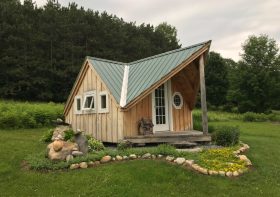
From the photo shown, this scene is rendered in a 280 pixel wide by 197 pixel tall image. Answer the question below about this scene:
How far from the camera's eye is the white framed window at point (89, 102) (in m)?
15.0

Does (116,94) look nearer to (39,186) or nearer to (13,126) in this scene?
(39,186)

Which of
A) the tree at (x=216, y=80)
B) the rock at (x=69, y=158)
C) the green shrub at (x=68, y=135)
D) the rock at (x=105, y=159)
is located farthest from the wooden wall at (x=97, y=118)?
the tree at (x=216, y=80)

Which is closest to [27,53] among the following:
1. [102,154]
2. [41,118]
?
[41,118]

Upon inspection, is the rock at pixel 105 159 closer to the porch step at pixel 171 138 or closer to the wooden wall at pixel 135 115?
the porch step at pixel 171 138

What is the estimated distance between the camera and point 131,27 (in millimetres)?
51344

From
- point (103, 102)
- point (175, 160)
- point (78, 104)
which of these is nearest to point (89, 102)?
point (78, 104)

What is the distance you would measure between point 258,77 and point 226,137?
102 feet

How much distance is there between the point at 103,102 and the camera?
1445 centimetres

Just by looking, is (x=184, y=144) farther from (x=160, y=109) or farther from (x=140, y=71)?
(x=140, y=71)

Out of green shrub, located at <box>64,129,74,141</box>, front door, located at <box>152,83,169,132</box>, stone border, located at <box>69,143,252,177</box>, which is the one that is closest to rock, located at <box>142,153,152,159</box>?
stone border, located at <box>69,143,252,177</box>

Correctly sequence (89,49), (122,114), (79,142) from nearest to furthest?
(79,142), (122,114), (89,49)

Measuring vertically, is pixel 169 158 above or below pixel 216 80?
below

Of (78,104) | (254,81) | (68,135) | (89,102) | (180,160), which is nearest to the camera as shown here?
(180,160)

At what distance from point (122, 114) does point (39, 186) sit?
16.8 feet
